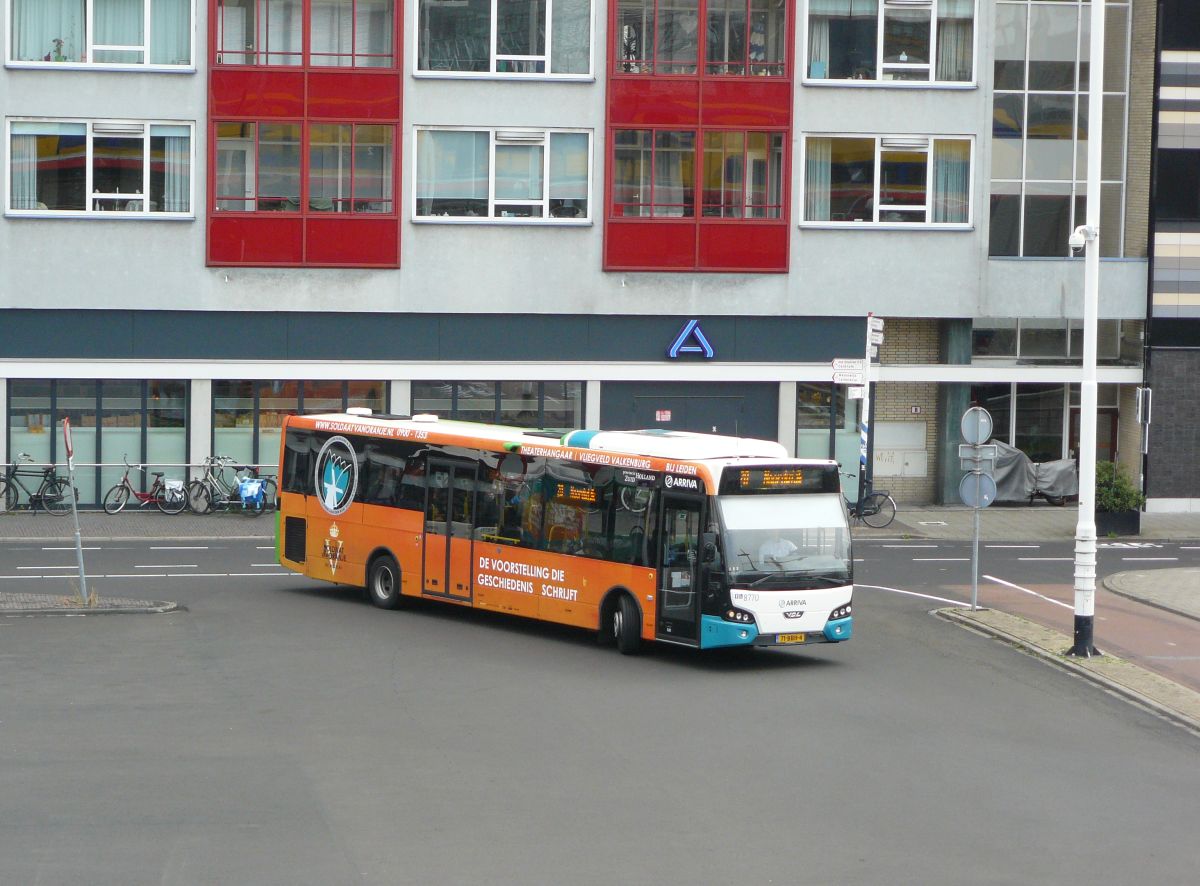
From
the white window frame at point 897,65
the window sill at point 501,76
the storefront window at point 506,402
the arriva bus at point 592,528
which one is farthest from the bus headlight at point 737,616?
the white window frame at point 897,65

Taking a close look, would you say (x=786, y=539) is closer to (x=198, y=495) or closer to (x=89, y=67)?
(x=198, y=495)

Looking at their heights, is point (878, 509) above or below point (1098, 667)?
above

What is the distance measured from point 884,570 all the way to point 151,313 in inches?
659

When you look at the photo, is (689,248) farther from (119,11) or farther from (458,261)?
(119,11)

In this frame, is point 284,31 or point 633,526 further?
point 284,31

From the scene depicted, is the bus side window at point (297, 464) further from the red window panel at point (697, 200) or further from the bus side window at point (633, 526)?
the red window panel at point (697, 200)

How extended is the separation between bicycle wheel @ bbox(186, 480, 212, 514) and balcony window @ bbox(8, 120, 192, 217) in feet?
18.8

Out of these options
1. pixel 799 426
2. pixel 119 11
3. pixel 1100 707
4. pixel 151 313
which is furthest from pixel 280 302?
pixel 1100 707

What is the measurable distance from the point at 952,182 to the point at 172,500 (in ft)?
60.2

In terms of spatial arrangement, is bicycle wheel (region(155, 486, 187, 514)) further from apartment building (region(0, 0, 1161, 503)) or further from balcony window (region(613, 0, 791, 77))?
balcony window (region(613, 0, 791, 77))

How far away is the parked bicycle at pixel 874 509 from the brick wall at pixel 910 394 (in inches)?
124

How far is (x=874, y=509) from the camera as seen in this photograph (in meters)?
34.8

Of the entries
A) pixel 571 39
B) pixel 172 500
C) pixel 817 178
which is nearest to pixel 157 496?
pixel 172 500

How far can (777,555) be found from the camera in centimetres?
1794
